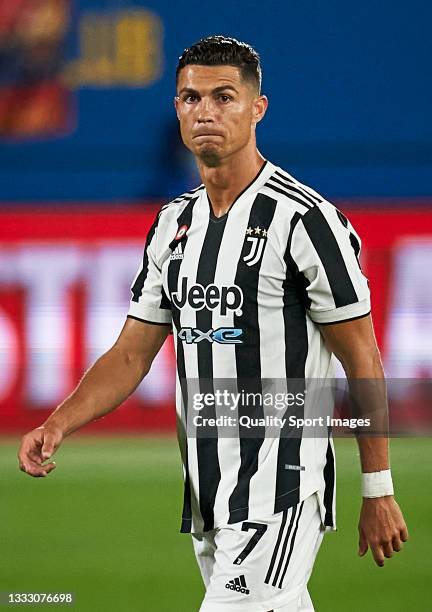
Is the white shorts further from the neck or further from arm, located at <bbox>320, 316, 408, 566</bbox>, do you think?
the neck

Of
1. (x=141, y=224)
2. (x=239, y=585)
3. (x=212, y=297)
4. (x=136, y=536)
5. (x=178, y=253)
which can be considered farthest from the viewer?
(x=141, y=224)

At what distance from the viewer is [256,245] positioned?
2.61 m

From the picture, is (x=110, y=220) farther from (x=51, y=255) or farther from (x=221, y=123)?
(x=221, y=123)

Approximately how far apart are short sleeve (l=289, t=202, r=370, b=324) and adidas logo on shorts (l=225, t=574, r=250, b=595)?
55cm

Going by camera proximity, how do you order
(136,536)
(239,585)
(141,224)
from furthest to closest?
1. (141,224)
2. (136,536)
3. (239,585)

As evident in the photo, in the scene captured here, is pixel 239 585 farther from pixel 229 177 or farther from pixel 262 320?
pixel 229 177

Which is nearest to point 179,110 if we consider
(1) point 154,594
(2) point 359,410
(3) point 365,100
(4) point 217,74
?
(4) point 217,74

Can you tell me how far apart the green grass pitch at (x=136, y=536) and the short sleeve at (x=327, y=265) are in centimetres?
77

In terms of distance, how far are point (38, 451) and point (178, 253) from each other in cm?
53

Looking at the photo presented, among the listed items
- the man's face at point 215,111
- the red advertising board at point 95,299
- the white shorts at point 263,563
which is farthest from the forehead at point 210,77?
the red advertising board at point 95,299

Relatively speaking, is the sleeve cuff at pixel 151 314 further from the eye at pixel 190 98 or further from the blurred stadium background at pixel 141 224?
the blurred stadium background at pixel 141 224

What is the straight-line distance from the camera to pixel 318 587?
4.18 meters

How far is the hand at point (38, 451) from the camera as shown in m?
2.52

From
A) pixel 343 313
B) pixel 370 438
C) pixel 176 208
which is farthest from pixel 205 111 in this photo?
pixel 370 438
